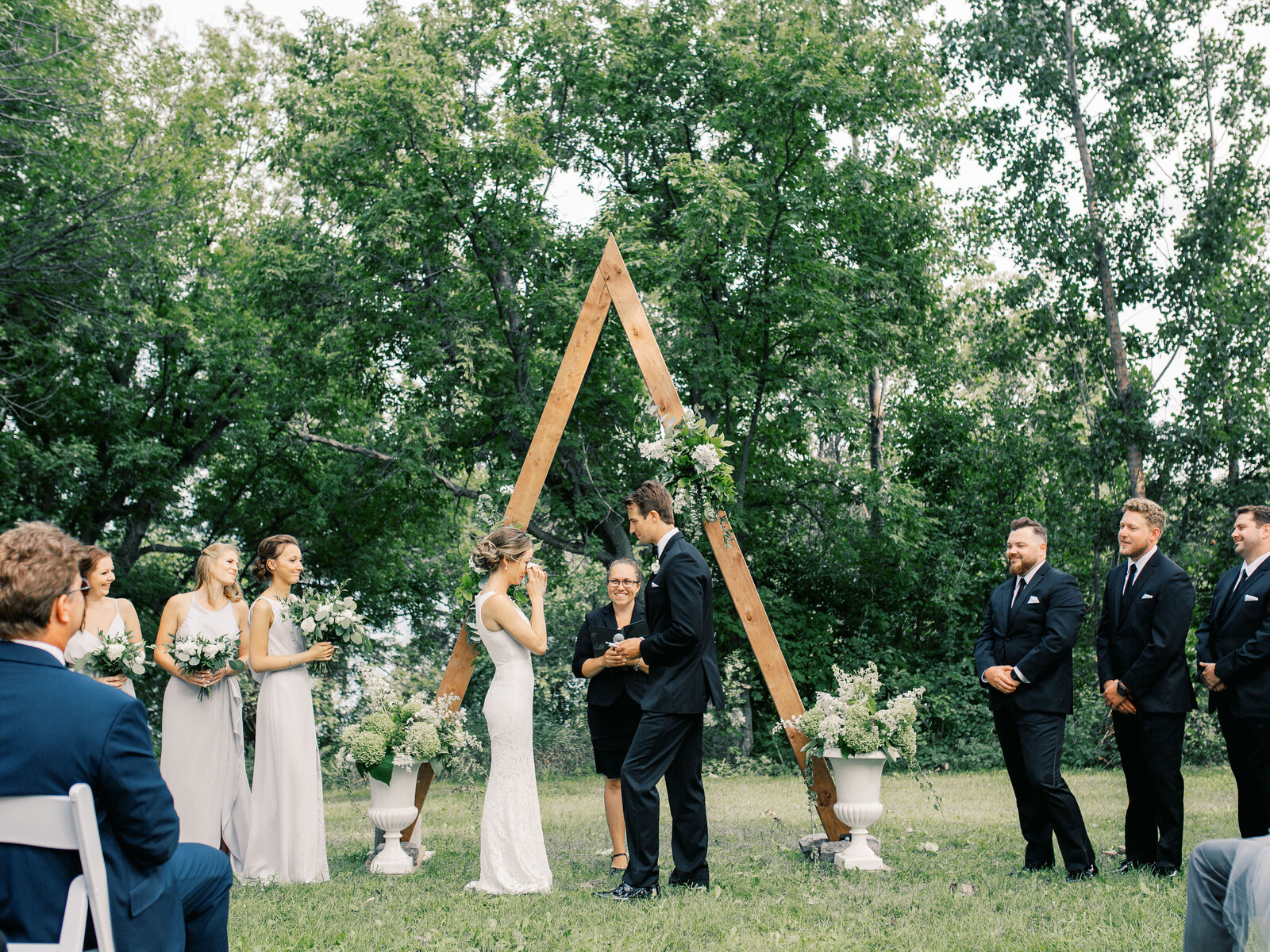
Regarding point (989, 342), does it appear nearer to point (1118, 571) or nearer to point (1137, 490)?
point (1137, 490)

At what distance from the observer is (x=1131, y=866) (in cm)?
580

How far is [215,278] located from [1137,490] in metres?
16.0

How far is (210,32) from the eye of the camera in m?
20.8

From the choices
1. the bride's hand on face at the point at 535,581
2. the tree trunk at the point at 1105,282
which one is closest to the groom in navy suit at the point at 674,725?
the bride's hand on face at the point at 535,581

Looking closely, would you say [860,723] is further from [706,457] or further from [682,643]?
[706,457]

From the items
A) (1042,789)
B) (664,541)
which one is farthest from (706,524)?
(1042,789)

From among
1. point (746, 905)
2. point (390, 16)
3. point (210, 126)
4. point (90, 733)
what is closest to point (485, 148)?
point (390, 16)

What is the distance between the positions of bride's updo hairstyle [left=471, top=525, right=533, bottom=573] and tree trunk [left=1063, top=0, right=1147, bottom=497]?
11.2m

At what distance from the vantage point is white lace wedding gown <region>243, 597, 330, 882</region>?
6129 mm

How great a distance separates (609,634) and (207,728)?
8.42 ft

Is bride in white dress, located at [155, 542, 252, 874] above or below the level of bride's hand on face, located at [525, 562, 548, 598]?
below

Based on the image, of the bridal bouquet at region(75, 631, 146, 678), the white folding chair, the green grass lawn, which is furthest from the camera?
the bridal bouquet at region(75, 631, 146, 678)

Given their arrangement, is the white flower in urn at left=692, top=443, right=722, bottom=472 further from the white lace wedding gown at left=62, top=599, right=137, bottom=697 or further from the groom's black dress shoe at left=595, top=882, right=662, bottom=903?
the white lace wedding gown at left=62, top=599, right=137, bottom=697

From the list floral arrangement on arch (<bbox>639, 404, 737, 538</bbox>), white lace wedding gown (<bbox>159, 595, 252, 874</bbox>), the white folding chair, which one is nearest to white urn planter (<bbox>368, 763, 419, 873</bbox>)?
white lace wedding gown (<bbox>159, 595, 252, 874</bbox>)
